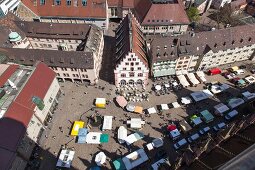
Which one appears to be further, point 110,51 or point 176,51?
point 110,51

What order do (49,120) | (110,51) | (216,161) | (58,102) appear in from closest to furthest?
(216,161)
(49,120)
(58,102)
(110,51)

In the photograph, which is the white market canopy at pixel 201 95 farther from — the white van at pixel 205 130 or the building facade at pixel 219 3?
the building facade at pixel 219 3

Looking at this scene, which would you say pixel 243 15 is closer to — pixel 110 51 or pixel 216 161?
pixel 110 51

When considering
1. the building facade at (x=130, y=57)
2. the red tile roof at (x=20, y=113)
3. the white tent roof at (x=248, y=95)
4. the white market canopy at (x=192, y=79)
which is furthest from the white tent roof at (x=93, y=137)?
the white tent roof at (x=248, y=95)

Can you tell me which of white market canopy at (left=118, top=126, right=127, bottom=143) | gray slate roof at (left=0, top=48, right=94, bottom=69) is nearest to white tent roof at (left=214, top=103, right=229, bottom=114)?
white market canopy at (left=118, top=126, right=127, bottom=143)

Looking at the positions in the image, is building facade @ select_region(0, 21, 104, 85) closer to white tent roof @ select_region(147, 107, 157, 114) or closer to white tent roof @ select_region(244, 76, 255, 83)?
white tent roof @ select_region(147, 107, 157, 114)

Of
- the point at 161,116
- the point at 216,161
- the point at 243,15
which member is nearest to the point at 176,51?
the point at 161,116
